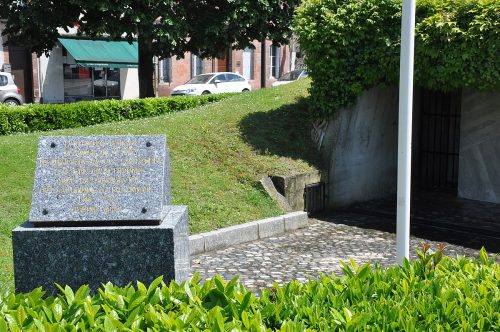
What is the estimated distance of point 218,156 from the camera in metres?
12.2

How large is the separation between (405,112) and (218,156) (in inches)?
225

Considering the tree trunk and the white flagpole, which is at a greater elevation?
the tree trunk

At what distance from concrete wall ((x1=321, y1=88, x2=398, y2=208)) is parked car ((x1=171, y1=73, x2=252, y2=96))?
64.4ft

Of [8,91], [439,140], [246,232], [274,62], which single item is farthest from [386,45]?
[274,62]

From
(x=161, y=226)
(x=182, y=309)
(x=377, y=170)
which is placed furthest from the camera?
(x=377, y=170)

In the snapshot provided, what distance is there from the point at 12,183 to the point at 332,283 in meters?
7.21

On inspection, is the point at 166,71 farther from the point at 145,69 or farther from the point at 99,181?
the point at 99,181

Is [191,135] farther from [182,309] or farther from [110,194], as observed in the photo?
[182,309]

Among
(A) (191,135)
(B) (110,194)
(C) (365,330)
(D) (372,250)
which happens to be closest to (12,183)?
(A) (191,135)

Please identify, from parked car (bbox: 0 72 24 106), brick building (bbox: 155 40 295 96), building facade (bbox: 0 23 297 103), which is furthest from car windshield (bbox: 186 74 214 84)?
parked car (bbox: 0 72 24 106)

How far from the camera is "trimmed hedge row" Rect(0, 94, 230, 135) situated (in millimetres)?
15539

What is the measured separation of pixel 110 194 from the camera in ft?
21.0

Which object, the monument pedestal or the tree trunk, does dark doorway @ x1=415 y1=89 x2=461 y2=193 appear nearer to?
the monument pedestal

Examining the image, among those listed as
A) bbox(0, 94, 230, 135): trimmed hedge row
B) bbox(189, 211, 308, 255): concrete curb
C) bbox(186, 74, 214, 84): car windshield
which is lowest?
bbox(189, 211, 308, 255): concrete curb
